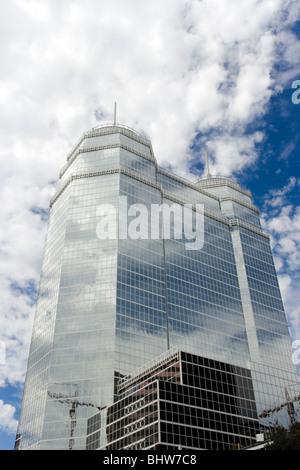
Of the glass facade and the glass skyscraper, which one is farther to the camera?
the glass skyscraper

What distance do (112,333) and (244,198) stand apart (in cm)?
10473

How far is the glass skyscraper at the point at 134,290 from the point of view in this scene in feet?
351

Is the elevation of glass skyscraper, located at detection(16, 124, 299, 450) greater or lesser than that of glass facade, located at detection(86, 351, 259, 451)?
greater

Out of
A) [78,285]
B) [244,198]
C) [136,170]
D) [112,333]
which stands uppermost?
[244,198]

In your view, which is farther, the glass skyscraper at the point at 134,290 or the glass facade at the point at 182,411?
the glass skyscraper at the point at 134,290

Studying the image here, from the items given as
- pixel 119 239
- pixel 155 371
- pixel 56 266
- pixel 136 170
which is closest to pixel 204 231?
pixel 136 170

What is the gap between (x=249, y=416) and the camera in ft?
311

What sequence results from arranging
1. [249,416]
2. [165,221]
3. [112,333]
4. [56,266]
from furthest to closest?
[165,221], [56,266], [112,333], [249,416]

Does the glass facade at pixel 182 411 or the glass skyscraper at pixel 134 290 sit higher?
the glass skyscraper at pixel 134 290

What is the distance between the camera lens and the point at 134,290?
124 meters

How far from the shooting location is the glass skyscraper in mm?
107062

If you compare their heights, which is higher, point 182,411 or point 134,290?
point 134,290

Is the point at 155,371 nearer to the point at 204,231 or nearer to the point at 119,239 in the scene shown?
the point at 119,239

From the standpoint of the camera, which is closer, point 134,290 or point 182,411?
point 182,411
